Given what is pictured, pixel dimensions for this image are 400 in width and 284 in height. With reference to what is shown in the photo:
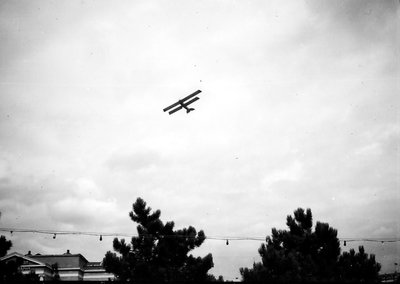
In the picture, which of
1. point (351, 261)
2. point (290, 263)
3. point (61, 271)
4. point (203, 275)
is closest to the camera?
point (290, 263)

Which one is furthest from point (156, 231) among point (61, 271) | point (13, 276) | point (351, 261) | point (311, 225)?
point (61, 271)

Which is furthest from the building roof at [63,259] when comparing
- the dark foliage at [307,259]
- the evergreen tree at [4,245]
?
the dark foliage at [307,259]

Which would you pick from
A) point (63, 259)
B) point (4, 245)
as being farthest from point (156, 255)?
point (63, 259)

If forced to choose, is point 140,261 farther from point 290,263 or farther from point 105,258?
point 290,263

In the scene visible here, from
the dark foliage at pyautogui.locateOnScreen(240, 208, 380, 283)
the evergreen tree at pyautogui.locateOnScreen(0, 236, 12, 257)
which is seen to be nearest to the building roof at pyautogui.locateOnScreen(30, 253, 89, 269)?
the evergreen tree at pyautogui.locateOnScreen(0, 236, 12, 257)

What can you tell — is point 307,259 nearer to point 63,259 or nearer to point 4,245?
point 4,245

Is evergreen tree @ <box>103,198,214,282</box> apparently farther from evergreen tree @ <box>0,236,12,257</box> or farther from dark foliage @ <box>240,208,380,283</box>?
evergreen tree @ <box>0,236,12,257</box>
